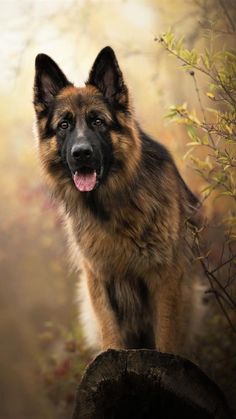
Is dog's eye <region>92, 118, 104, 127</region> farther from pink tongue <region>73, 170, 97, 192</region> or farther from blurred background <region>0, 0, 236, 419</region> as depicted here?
blurred background <region>0, 0, 236, 419</region>

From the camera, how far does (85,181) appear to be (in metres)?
3.59

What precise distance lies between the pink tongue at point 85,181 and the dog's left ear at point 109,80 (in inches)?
19.5

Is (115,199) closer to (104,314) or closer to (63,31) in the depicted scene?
(104,314)

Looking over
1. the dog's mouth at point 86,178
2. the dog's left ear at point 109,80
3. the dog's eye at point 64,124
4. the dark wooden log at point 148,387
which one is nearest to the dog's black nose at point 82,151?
the dog's mouth at point 86,178

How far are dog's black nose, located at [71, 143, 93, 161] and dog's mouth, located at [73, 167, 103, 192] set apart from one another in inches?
5.1

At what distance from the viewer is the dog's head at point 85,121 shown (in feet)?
11.7

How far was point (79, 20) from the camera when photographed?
6.71 metres

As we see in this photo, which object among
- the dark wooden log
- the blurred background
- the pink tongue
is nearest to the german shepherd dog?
the pink tongue

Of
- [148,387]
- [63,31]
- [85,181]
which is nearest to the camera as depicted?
[148,387]

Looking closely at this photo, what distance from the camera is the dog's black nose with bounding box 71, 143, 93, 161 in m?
3.42

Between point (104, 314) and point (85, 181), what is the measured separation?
0.99 m

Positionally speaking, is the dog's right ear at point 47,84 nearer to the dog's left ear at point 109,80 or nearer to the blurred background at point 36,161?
the dog's left ear at point 109,80

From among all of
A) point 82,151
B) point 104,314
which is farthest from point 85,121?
point 104,314

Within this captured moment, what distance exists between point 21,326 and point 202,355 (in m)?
3.18
